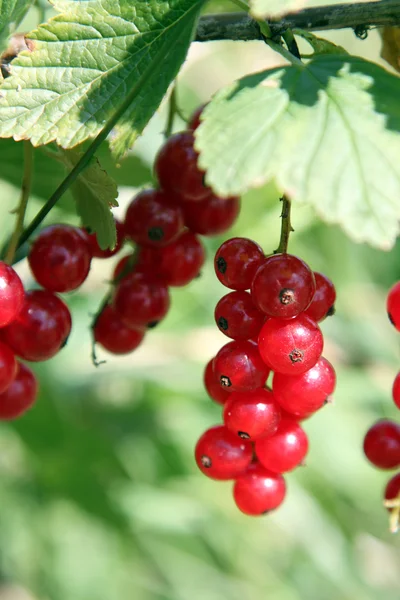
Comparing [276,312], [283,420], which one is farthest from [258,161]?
[283,420]

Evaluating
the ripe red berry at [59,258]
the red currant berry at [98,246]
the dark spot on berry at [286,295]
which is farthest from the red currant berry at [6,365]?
the dark spot on berry at [286,295]

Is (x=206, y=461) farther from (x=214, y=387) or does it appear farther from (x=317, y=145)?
(x=317, y=145)

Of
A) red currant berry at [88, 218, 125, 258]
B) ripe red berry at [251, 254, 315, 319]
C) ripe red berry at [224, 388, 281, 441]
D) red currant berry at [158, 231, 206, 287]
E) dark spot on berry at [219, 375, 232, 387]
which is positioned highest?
ripe red berry at [251, 254, 315, 319]

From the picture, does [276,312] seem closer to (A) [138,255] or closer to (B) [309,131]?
(B) [309,131]

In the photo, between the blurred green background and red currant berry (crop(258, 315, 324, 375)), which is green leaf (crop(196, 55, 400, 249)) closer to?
red currant berry (crop(258, 315, 324, 375))

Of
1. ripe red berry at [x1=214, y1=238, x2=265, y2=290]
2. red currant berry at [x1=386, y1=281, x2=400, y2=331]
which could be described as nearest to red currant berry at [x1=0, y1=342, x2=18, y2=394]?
ripe red berry at [x1=214, y1=238, x2=265, y2=290]

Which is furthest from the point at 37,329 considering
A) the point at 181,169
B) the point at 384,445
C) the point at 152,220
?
the point at 384,445

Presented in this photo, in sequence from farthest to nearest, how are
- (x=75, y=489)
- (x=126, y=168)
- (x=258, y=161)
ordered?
(x=75, y=489) → (x=126, y=168) → (x=258, y=161)
